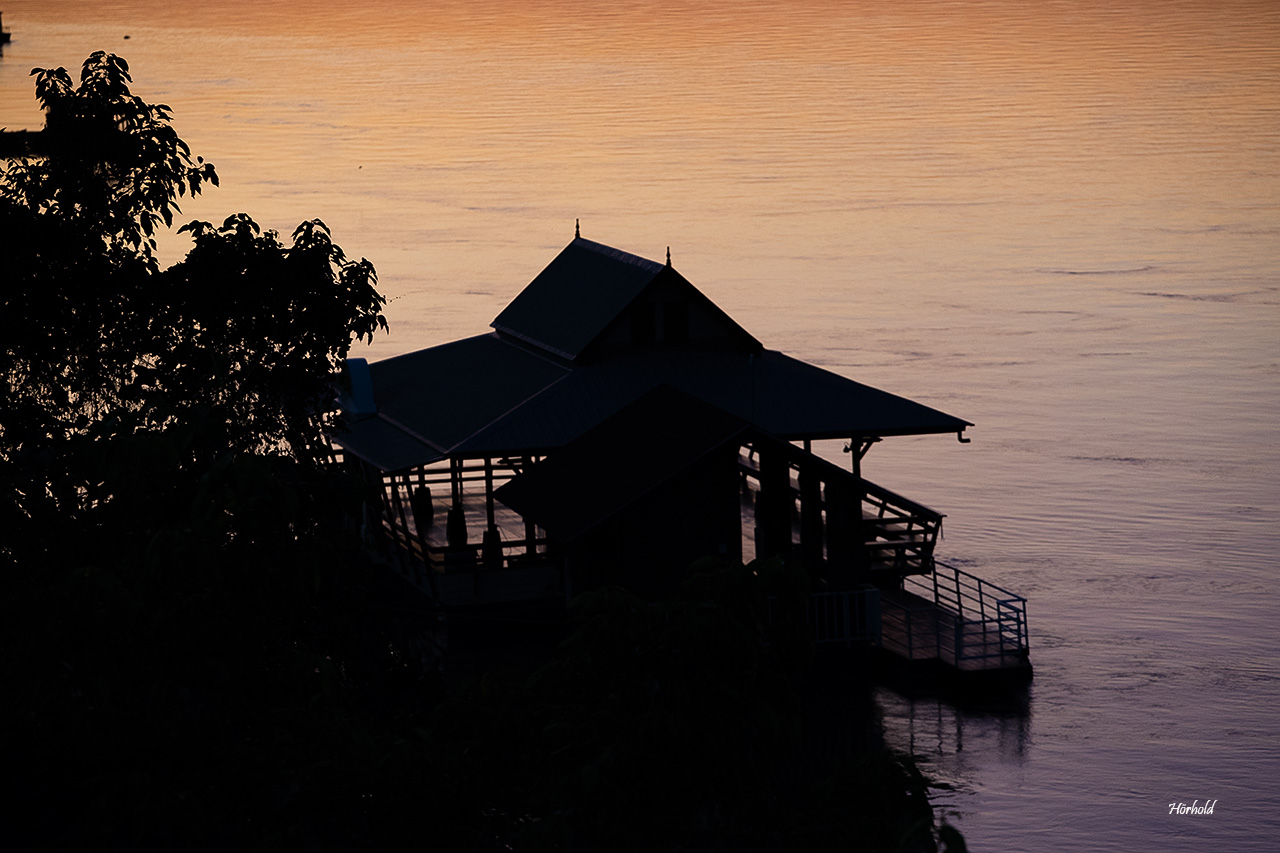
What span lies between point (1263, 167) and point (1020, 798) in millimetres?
97101

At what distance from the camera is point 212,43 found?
649ft

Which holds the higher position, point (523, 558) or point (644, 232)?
point (644, 232)

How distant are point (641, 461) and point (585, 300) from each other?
902 cm

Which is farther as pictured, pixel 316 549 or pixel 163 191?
pixel 163 191

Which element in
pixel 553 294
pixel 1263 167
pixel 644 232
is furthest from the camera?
pixel 1263 167

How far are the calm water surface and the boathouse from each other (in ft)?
9.99

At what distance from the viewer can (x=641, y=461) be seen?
3338 centimetres

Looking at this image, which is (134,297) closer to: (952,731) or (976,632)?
(952,731)

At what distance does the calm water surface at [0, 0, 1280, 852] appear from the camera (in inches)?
1298

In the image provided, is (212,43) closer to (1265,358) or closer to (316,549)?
(1265,358)

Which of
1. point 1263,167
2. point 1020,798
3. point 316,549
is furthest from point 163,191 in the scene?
point 1263,167

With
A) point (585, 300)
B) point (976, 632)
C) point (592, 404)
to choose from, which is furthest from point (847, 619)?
point (585, 300)
